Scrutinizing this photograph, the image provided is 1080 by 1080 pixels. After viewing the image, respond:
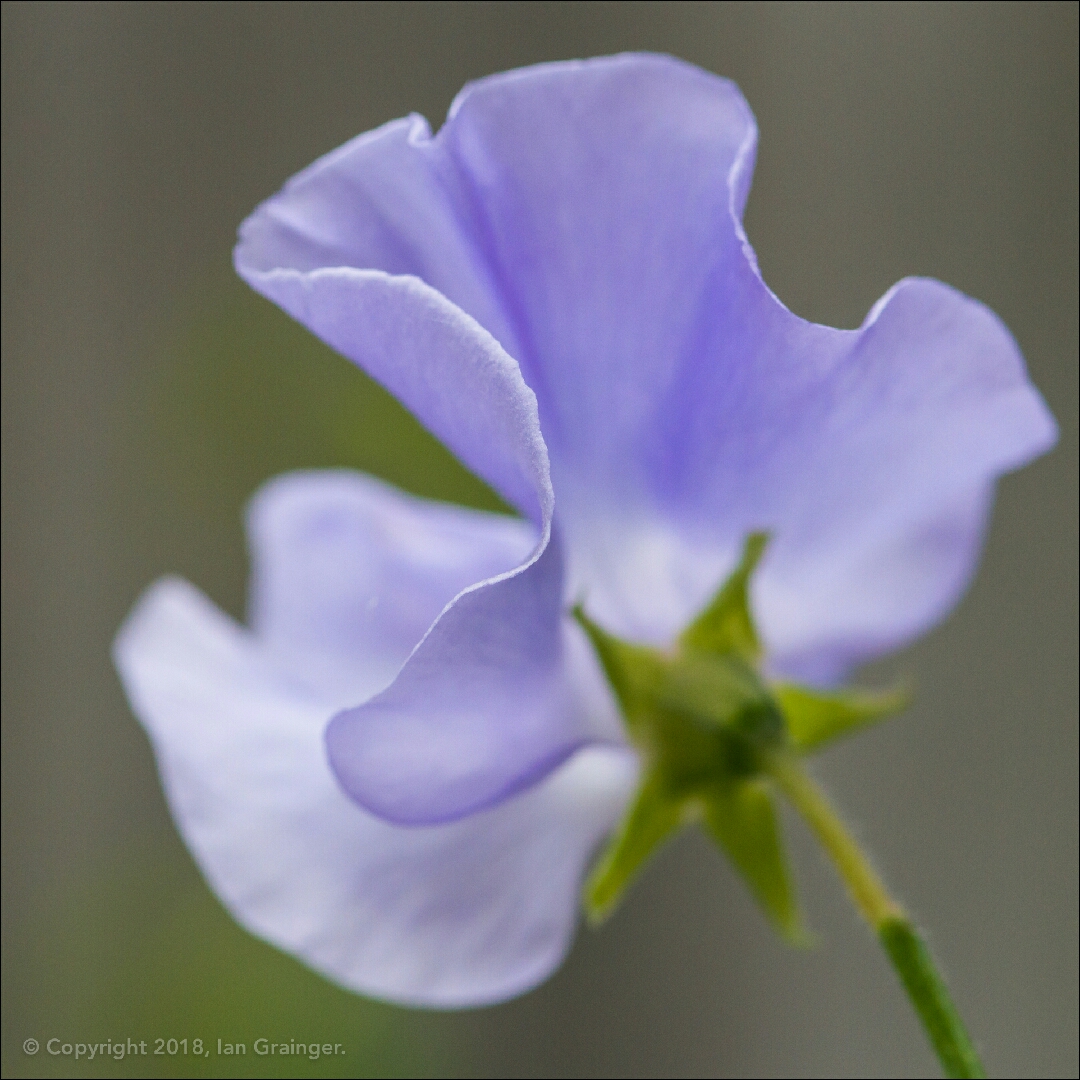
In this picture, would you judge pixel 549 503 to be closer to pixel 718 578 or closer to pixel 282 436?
pixel 718 578

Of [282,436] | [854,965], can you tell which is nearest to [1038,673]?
[854,965]

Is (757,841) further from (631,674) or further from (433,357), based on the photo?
(433,357)

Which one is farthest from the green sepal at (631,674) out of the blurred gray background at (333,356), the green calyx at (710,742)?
the blurred gray background at (333,356)

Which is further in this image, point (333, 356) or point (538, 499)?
point (333, 356)

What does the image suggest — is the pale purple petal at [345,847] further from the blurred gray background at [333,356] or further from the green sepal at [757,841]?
the blurred gray background at [333,356]

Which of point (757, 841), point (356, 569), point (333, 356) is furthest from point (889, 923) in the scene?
point (333, 356)

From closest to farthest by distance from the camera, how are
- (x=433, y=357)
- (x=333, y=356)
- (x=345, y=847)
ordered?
(x=433, y=357) → (x=345, y=847) → (x=333, y=356)

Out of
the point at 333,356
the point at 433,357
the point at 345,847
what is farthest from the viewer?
the point at 333,356
